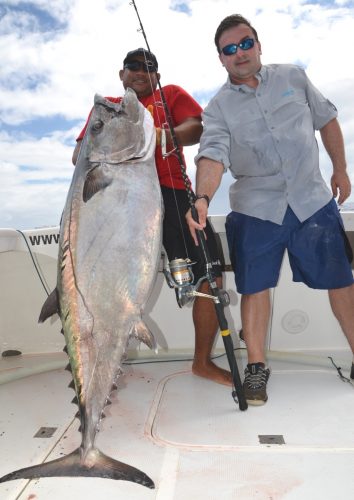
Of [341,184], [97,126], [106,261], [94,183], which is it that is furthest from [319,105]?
[106,261]

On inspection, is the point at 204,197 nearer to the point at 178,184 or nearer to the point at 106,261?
the point at 178,184

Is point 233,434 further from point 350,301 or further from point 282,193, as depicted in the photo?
point 282,193

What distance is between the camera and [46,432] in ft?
7.28

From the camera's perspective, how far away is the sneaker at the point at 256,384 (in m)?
2.41

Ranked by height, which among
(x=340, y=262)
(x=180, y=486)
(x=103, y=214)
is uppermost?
(x=103, y=214)

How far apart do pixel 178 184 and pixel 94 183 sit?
960 mm

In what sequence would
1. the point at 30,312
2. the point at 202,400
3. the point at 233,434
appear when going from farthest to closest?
the point at 30,312, the point at 202,400, the point at 233,434

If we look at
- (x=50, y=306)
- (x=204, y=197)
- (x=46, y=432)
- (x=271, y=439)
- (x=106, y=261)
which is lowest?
(x=271, y=439)

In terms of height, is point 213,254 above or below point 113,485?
above

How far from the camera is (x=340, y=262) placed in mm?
2525

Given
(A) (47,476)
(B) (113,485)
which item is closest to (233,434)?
(B) (113,485)

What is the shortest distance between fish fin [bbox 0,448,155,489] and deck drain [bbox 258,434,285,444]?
59cm

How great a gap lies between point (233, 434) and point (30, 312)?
6.82 ft

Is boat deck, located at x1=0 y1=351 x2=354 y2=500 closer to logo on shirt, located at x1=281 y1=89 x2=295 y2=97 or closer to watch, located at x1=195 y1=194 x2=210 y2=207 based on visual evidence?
watch, located at x1=195 y1=194 x2=210 y2=207
